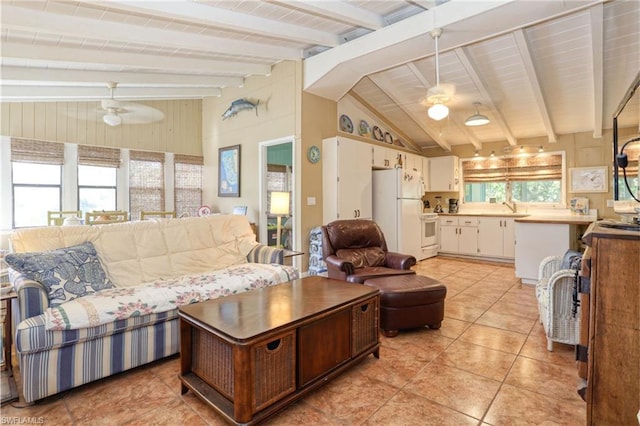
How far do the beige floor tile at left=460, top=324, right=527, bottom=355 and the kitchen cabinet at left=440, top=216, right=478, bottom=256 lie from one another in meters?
3.78

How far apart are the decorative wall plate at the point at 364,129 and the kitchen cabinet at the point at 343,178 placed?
2.31ft

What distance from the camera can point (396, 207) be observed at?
5.53 meters

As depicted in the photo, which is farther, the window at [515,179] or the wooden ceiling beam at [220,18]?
the window at [515,179]

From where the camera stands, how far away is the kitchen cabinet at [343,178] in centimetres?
491

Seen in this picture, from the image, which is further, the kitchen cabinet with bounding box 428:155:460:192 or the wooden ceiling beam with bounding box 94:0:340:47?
the kitchen cabinet with bounding box 428:155:460:192

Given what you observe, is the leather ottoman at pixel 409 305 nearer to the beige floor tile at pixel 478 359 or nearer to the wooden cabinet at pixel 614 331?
the beige floor tile at pixel 478 359

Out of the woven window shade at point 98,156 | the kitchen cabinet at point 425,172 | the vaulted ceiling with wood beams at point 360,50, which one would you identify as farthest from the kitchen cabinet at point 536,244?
the woven window shade at point 98,156

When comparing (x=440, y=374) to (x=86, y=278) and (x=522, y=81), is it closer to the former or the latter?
(x=86, y=278)

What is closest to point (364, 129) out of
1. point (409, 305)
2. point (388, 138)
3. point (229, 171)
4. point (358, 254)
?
point (388, 138)

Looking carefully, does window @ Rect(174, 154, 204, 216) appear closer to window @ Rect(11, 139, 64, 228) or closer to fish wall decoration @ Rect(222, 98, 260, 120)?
fish wall decoration @ Rect(222, 98, 260, 120)

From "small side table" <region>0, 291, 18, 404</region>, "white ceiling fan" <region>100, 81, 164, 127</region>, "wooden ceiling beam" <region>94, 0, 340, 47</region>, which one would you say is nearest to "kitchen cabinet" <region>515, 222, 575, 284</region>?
"wooden ceiling beam" <region>94, 0, 340, 47</region>

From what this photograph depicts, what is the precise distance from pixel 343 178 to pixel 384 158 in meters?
1.22

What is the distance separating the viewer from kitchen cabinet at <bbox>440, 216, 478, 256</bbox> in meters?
6.51

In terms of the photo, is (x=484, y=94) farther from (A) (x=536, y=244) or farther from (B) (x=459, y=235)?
(B) (x=459, y=235)
